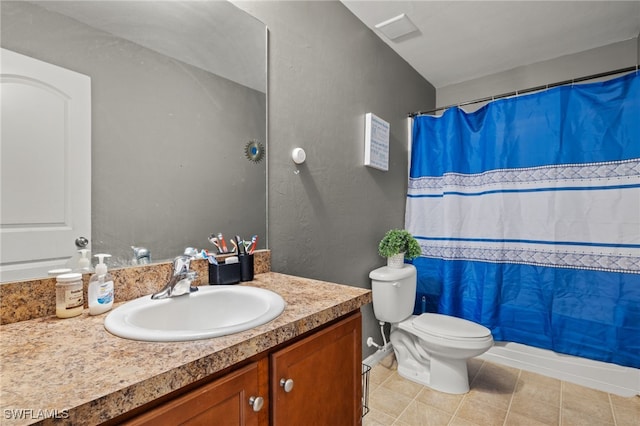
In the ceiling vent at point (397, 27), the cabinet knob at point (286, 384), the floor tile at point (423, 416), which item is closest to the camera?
the cabinet knob at point (286, 384)

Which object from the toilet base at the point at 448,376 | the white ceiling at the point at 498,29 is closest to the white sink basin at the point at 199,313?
the toilet base at the point at 448,376

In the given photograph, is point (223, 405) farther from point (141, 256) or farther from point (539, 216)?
point (539, 216)

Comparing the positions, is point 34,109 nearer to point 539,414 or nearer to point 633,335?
point 539,414

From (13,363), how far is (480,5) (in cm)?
247

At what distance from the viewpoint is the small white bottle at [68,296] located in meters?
0.77

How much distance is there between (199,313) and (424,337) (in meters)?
1.39

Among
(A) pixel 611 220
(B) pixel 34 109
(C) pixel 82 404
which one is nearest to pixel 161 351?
(C) pixel 82 404

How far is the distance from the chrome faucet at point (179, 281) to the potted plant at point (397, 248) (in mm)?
1417

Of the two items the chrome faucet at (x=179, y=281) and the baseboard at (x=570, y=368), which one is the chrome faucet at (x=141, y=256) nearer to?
the chrome faucet at (x=179, y=281)

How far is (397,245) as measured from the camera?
2.09 m

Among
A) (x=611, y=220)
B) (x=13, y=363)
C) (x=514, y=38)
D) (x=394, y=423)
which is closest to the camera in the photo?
(x=13, y=363)

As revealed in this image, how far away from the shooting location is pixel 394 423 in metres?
1.58

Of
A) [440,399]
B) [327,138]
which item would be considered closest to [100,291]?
[327,138]

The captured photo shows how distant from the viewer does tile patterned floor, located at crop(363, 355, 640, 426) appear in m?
1.60
